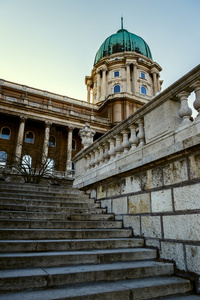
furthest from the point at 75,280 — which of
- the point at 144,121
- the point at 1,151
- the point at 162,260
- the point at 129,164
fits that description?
the point at 1,151

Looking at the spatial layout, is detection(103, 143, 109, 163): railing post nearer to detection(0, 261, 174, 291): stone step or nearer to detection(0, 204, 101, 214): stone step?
detection(0, 204, 101, 214): stone step

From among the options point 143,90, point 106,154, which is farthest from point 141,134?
point 143,90

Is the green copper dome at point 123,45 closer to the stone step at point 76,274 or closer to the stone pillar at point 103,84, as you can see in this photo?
the stone pillar at point 103,84

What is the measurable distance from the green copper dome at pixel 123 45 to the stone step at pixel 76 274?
4900 cm

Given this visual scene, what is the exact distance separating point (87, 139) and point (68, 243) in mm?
5524

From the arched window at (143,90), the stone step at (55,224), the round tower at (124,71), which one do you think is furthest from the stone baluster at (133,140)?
the arched window at (143,90)

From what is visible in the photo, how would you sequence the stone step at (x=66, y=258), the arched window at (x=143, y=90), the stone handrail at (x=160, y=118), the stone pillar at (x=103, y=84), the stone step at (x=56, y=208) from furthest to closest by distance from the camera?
1. the arched window at (x=143, y=90)
2. the stone pillar at (x=103, y=84)
3. the stone step at (x=56, y=208)
4. the stone handrail at (x=160, y=118)
5. the stone step at (x=66, y=258)

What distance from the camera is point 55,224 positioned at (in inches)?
168

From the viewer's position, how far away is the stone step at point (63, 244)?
3.21m

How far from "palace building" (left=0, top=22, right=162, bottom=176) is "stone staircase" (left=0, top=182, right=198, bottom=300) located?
1555 centimetres

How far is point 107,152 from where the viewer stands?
6.43 meters

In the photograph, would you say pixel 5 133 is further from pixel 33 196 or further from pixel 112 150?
pixel 112 150

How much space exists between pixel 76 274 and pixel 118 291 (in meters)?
0.55

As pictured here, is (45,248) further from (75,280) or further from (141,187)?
(141,187)
